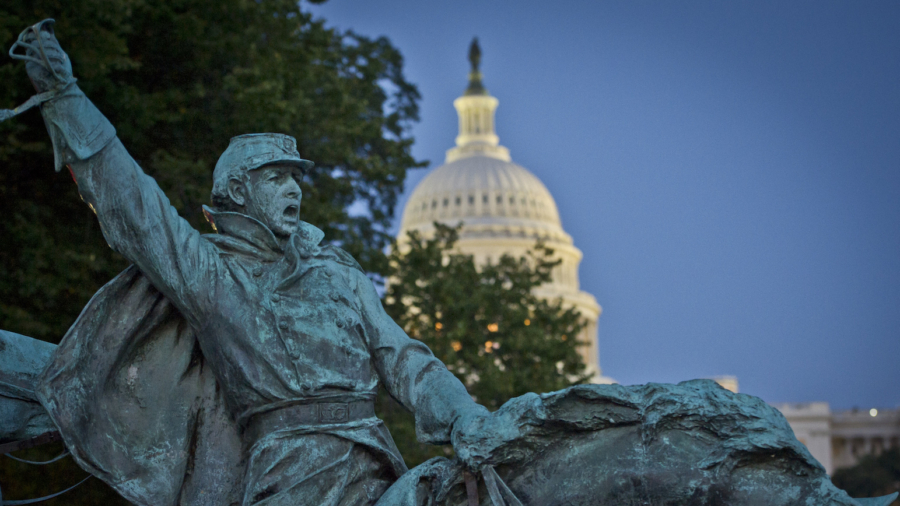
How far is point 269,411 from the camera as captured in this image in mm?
4824

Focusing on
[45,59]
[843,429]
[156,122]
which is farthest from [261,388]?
[843,429]

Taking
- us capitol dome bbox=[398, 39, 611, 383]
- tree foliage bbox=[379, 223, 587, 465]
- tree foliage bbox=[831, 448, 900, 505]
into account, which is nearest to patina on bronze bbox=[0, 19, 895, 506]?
tree foliage bbox=[379, 223, 587, 465]

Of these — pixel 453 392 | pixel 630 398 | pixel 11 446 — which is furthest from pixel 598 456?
pixel 11 446

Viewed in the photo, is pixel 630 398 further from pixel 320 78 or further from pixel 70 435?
pixel 320 78

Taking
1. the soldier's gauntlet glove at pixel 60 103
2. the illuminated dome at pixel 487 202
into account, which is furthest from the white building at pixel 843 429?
the soldier's gauntlet glove at pixel 60 103

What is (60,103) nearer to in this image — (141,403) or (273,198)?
(273,198)

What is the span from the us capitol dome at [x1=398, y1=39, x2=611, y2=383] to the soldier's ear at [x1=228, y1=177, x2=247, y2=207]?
250 ft

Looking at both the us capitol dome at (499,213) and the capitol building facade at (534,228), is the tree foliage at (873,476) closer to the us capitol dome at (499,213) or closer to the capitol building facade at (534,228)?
the capitol building facade at (534,228)

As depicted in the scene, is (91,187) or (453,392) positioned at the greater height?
(91,187)

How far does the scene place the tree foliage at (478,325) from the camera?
22234 millimetres

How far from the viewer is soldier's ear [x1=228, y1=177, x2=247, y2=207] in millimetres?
5086

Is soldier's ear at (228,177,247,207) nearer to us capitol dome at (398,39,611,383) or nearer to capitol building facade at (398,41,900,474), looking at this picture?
us capitol dome at (398,39,611,383)

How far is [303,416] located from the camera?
15.7 feet

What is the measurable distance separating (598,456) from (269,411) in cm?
129
